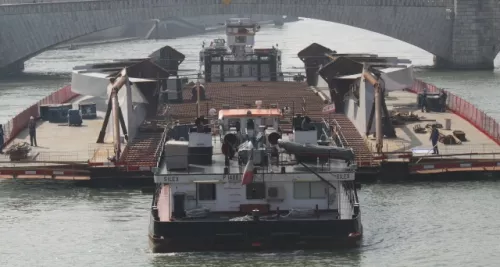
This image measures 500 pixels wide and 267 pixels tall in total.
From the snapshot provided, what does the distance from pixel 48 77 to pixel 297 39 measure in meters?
75.4

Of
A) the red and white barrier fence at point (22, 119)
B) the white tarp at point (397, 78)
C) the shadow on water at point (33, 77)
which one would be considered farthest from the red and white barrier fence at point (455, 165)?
the shadow on water at point (33, 77)

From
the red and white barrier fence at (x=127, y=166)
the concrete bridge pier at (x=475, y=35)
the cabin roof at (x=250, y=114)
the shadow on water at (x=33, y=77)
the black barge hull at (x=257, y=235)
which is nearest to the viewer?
the black barge hull at (x=257, y=235)

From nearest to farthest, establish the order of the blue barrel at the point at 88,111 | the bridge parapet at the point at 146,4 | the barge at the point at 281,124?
1. the barge at the point at 281,124
2. the blue barrel at the point at 88,111
3. the bridge parapet at the point at 146,4

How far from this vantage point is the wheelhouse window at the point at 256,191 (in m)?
48.4

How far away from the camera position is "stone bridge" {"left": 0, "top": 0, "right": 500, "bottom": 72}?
130 meters

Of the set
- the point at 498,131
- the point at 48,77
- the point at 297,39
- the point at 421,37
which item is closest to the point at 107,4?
the point at 48,77

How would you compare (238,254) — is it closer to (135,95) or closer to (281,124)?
(281,124)

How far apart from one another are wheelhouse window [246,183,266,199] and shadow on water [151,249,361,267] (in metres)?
2.14

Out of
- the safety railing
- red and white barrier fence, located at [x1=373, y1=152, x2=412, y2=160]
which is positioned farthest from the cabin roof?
red and white barrier fence, located at [x1=373, y1=152, x2=412, y2=160]

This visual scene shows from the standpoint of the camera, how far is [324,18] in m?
138

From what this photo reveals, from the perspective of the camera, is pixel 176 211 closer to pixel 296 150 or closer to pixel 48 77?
pixel 296 150

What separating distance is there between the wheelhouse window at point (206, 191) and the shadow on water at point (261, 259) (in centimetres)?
207

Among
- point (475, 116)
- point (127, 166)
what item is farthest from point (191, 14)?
point (127, 166)

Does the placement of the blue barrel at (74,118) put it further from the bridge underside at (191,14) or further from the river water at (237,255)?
the bridge underside at (191,14)
